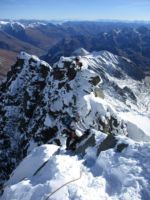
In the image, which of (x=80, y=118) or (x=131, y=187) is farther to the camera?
(x=80, y=118)

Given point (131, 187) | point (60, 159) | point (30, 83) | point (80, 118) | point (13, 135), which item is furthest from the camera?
point (30, 83)

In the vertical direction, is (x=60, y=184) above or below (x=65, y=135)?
above

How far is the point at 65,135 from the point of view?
49.7m

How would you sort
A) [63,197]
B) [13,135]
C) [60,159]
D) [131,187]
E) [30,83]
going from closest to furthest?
1. [63,197]
2. [131,187]
3. [60,159]
4. [13,135]
5. [30,83]

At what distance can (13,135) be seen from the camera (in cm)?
5991

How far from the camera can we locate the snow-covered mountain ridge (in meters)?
21.2

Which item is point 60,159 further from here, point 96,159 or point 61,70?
point 61,70

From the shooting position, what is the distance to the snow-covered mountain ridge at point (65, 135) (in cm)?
2121

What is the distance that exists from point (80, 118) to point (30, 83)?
16.1 meters

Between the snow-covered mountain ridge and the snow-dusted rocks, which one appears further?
the snow-covered mountain ridge

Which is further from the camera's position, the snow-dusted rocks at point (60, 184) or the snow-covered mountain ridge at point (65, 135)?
the snow-covered mountain ridge at point (65, 135)

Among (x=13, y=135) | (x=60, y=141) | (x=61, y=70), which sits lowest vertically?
(x=13, y=135)

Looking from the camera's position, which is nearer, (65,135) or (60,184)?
(60,184)

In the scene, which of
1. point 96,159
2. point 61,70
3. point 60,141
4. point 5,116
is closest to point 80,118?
point 60,141
